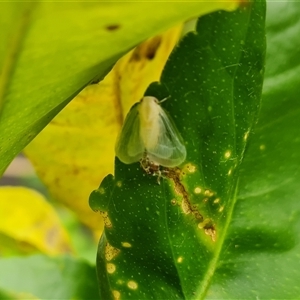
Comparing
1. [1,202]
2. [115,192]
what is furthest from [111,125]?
[1,202]

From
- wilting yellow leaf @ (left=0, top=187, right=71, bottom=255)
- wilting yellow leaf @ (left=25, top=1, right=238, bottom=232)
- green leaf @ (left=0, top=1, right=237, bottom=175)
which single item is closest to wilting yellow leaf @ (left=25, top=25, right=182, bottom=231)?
wilting yellow leaf @ (left=25, top=1, right=238, bottom=232)

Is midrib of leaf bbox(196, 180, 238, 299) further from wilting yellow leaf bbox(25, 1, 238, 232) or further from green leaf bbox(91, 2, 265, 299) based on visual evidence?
wilting yellow leaf bbox(25, 1, 238, 232)

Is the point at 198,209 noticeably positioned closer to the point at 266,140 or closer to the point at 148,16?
the point at 266,140

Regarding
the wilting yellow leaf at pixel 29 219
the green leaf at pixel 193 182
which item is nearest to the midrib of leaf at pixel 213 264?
the green leaf at pixel 193 182

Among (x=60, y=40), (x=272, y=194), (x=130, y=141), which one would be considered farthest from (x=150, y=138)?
(x=60, y=40)

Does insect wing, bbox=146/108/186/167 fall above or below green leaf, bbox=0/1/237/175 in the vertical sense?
below

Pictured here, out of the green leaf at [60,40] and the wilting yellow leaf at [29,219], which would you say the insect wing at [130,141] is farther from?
the wilting yellow leaf at [29,219]

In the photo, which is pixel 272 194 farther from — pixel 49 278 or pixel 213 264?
pixel 49 278
